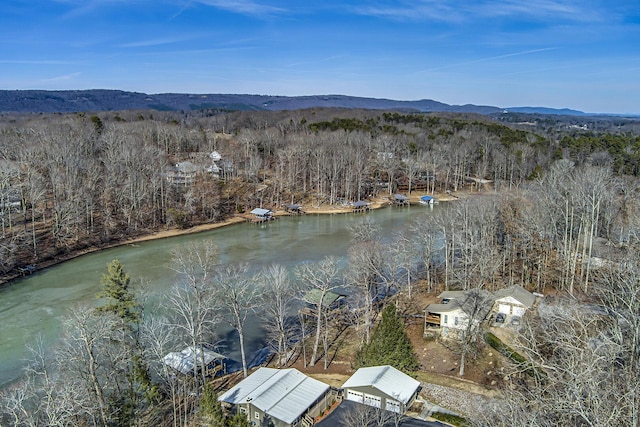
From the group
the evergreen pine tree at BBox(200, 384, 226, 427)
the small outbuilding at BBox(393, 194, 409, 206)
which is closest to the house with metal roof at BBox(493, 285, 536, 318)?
the evergreen pine tree at BBox(200, 384, 226, 427)

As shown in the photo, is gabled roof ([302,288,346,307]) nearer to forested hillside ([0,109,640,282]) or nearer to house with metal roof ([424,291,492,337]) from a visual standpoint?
house with metal roof ([424,291,492,337])

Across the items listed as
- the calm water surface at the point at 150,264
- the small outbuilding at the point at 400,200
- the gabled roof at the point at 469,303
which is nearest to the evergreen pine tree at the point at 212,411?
the calm water surface at the point at 150,264

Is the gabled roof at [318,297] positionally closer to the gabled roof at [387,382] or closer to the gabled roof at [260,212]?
the gabled roof at [387,382]

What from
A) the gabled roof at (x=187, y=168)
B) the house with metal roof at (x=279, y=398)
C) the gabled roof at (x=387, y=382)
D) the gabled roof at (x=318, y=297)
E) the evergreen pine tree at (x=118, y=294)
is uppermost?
the gabled roof at (x=187, y=168)

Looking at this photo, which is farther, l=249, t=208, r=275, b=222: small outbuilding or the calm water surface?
l=249, t=208, r=275, b=222: small outbuilding

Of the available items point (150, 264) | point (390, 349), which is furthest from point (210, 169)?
point (390, 349)

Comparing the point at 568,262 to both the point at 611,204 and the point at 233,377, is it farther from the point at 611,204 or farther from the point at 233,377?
the point at 233,377

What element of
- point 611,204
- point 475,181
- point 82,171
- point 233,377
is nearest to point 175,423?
point 233,377

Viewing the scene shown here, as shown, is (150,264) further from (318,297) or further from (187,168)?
(187,168)
